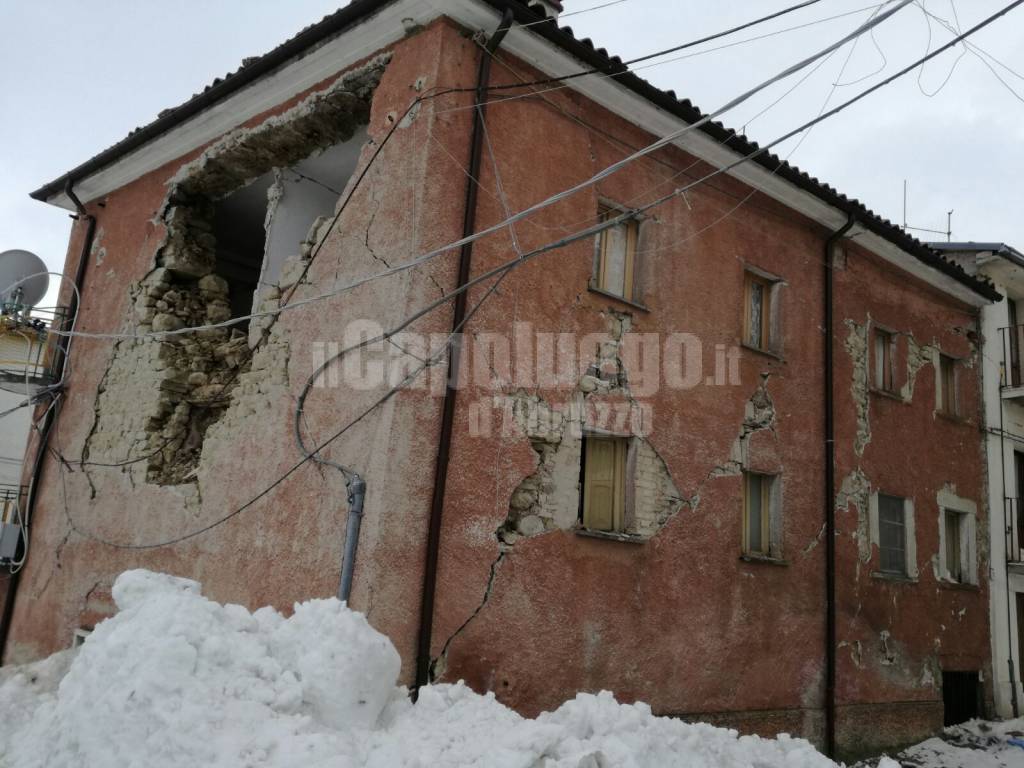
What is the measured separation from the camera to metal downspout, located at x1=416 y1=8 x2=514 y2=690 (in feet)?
21.2

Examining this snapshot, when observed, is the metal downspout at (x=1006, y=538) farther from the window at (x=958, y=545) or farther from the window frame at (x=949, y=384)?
the window frame at (x=949, y=384)

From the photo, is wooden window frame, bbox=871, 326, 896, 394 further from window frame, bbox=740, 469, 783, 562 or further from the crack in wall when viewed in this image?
the crack in wall

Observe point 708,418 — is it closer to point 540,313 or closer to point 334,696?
point 540,313

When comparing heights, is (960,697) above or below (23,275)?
below

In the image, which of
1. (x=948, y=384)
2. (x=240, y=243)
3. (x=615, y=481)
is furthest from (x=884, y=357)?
(x=240, y=243)

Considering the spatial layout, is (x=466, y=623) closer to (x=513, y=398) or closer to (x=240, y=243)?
(x=513, y=398)

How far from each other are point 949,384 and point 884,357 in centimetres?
184

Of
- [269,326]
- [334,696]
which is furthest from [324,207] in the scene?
[334,696]

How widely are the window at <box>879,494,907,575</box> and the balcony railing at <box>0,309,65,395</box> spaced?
10450 mm

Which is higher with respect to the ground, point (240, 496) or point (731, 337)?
point (731, 337)

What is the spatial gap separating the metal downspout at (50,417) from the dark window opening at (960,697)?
1176 cm

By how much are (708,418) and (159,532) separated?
5.60 metres

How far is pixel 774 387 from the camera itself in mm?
9914

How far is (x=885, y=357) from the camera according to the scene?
11922 mm
